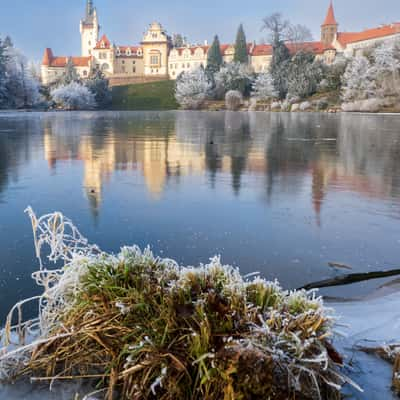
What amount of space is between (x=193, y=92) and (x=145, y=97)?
58.8 feet

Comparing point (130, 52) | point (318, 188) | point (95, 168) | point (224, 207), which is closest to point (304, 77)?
point (95, 168)

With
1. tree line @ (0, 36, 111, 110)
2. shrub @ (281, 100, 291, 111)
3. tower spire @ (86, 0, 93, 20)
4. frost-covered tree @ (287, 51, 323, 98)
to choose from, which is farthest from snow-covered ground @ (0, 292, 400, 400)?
tower spire @ (86, 0, 93, 20)

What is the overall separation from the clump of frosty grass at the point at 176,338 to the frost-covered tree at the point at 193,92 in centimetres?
6816

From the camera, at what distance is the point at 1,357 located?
2.16 m

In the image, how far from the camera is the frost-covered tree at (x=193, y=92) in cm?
6912

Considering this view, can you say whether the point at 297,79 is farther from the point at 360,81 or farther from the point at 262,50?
the point at 262,50

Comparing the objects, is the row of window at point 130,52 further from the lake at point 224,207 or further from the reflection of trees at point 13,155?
the lake at point 224,207

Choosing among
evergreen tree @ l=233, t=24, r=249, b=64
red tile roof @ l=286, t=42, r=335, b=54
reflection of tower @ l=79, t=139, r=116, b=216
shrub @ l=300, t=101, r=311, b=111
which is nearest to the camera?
reflection of tower @ l=79, t=139, r=116, b=216

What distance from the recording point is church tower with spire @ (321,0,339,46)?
3674 inches

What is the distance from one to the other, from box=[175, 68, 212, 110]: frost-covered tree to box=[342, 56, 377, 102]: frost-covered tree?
2255 centimetres

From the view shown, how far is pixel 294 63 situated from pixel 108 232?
65.6 metres

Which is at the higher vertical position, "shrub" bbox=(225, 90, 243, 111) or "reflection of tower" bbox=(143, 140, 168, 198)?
"shrub" bbox=(225, 90, 243, 111)

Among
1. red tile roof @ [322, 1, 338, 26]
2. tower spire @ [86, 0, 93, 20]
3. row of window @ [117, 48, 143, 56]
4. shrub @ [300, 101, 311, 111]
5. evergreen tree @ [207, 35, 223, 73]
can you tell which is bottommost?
shrub @ [300, 101, 311, 111]

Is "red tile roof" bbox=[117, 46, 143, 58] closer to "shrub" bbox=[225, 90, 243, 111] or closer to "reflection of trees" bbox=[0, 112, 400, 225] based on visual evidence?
"shrub" bbox=[225, 90, 243, 111]
